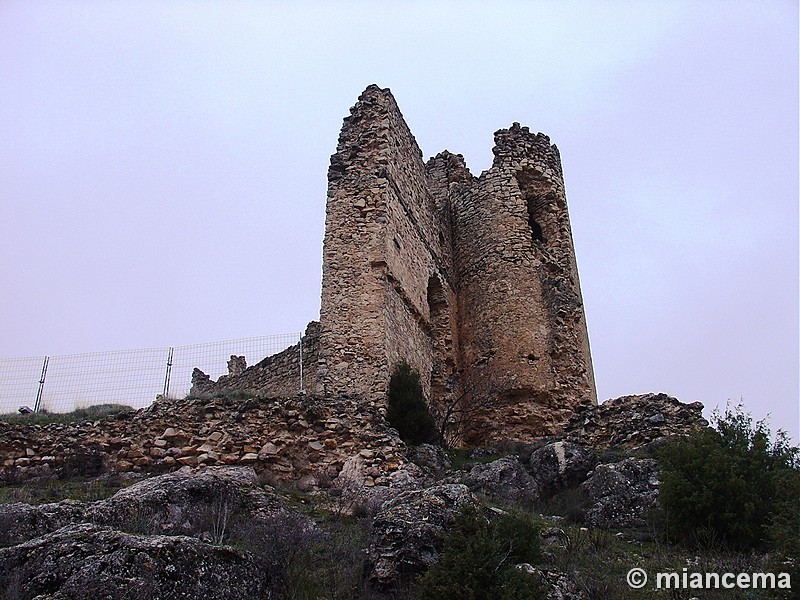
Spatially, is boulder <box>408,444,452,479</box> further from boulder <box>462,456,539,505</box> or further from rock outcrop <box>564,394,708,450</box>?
rock outcrop <box>564,394,708,450</box>

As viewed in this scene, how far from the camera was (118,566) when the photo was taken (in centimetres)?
582

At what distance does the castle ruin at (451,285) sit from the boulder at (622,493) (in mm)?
4265

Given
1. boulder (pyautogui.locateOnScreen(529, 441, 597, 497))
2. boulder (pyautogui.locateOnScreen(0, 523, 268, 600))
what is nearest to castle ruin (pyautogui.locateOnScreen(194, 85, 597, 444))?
boulder (pyautogui.locateOnScreen(529, 441, 597, 497))

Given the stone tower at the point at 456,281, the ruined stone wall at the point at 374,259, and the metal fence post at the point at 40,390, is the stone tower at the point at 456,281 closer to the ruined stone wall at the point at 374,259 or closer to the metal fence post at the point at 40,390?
the ruined stone wall at the point at 374,259

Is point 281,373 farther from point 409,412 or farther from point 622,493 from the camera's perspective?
point 622,493

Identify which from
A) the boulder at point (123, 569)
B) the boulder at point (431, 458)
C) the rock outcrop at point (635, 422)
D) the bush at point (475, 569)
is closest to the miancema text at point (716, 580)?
the bush at point (475, 569)

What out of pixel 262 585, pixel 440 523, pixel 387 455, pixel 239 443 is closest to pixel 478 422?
pixel 387 455

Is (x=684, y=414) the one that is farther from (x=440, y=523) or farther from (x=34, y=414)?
(x=34, y=414)

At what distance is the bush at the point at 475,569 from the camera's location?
225 inches

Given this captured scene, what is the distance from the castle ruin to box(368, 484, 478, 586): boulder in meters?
5.74

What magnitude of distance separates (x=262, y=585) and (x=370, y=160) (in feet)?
35.6

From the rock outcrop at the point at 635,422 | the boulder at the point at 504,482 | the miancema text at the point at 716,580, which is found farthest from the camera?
the rock outcrop at the point at 635,422

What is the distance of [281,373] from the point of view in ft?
53.5

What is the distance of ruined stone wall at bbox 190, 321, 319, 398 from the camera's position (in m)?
15.0
